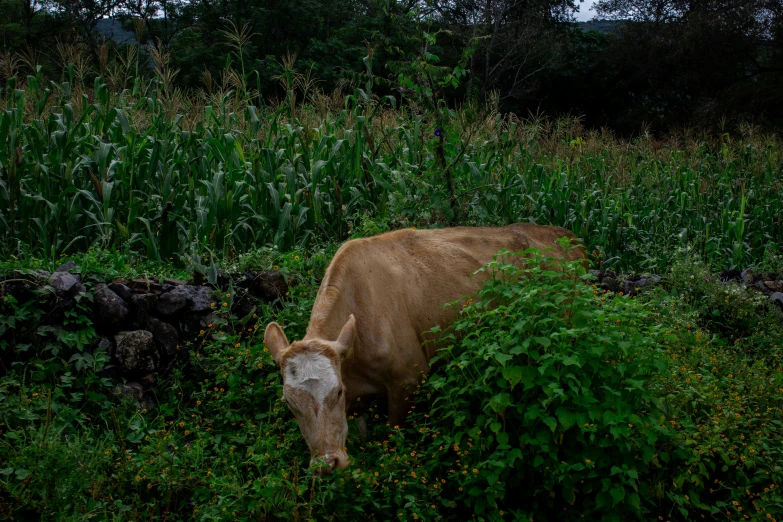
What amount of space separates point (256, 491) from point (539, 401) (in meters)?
1.73

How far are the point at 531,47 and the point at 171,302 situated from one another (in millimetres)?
21645

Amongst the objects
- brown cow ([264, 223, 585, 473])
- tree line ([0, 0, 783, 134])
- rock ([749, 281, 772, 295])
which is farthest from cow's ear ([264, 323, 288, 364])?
tree line ([0, 0, 783, 134])

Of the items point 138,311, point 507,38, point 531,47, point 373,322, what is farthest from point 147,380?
point 531,47

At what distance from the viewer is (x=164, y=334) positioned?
578 cm

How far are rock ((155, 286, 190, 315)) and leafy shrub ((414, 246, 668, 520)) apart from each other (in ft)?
7.85

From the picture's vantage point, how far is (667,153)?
12867 millimetres

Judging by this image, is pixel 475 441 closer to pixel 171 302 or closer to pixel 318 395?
pixel 318 395

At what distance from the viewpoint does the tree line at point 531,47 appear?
22234 millimetres

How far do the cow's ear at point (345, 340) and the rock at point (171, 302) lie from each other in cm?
193

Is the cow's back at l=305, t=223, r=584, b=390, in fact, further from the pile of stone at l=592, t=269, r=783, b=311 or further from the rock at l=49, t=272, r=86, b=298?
the rock at l=49, t=272, r=86, b=298

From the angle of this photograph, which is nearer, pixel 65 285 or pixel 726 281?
pixel 65 285

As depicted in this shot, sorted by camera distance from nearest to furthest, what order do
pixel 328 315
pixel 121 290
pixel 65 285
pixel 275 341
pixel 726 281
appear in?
pixel 275 341 < pixel 328 315 < pixel 65 285 < pixel 121 290 < pixel 726 281

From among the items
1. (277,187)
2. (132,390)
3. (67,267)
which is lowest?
(132,390)

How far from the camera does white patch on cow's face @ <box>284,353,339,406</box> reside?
4.25m
